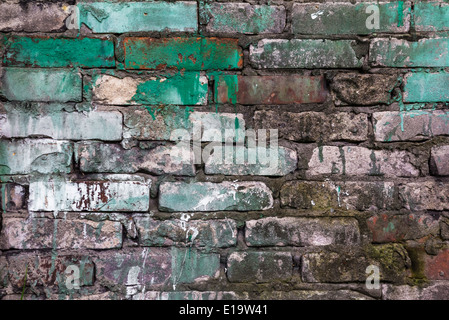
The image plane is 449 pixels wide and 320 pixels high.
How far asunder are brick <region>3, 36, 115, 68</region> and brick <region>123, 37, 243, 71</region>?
7 centimetres

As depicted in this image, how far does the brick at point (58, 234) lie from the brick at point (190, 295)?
7.2 inches

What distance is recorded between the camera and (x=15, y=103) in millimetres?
1085

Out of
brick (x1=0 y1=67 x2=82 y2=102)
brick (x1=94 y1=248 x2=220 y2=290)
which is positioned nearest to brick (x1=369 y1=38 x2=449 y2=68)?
brick (x1=94 y1=248 x2=220 y2=290)

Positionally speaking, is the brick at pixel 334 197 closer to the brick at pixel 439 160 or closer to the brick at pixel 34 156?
the brick at pixel 439 160

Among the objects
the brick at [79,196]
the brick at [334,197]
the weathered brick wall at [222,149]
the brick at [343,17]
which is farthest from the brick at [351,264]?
the brick at [343,17]

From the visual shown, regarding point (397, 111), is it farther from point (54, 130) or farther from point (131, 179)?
point (54, 130)

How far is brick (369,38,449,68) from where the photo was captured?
109 cm

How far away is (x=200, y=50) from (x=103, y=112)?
0.35 metres

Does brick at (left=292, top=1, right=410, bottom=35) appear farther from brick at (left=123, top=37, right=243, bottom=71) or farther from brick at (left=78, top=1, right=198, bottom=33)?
brick at (left=78, top=1, right=198, bottom=33)

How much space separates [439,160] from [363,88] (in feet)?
1.06

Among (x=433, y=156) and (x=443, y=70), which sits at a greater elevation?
(x=443, y=70)

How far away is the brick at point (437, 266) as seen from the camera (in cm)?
111
